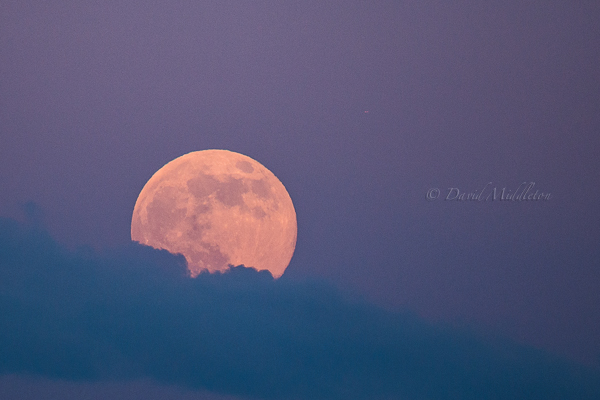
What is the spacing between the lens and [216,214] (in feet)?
22.9

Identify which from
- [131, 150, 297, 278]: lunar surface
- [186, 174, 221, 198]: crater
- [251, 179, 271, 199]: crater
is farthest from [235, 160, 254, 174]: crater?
[186, 174, 221, 198]: crater

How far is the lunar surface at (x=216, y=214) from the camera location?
6953mm

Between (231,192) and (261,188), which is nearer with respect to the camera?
(231,192)

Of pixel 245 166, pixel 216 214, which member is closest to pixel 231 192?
pixel 216 214

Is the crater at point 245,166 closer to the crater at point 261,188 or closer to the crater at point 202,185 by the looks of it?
the crater at point 261,188

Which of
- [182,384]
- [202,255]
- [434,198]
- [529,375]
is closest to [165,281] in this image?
[202,255]

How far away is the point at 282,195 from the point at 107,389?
10.3ft

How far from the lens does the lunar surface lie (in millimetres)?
6953

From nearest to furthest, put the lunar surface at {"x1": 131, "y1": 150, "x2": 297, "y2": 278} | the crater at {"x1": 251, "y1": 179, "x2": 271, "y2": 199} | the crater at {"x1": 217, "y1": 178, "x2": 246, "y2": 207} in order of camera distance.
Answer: the lunar surface at {"x1": 131, "y1": 150, "x2": 297, "y2": 278}
the crater at {"x1": 217, "y1": 178, "x2": 246, "y2": 207}
the crater at {"x1": 251, "y1": 179, "x2": 271, "y2": 199}

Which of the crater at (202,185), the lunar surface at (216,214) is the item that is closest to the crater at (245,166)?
the lunar surface at (216,214)

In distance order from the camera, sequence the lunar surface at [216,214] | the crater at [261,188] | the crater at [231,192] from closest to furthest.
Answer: the lunar surface at [216,214]
the crater at [231,192]
the crater at [261,188]

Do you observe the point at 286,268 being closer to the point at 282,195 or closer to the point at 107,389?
the point at 282,195

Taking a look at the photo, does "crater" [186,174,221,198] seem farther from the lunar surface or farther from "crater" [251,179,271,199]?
"crater" [251,179,271,199]

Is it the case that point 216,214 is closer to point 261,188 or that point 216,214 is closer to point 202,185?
point 202,185
